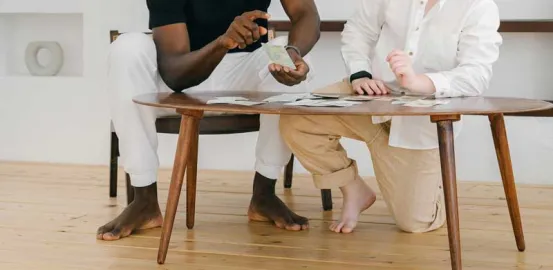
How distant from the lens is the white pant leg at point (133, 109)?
2.45 meters

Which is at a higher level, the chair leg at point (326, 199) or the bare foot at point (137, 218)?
the bare foot at point (137, 218)

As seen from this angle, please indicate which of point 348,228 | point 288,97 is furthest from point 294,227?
point 288,97

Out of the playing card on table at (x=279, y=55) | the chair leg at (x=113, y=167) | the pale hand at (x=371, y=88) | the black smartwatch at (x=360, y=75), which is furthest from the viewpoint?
the chair leg at (x=113, y=167)

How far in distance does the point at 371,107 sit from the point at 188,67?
76 centimetres

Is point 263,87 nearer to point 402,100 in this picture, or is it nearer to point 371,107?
point 402,100

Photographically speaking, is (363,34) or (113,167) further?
(113,167)

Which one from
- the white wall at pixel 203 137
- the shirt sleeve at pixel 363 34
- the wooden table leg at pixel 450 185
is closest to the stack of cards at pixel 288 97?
the shirt sleeve at pixel 363 34

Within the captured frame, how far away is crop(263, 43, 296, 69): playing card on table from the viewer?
2168 mm

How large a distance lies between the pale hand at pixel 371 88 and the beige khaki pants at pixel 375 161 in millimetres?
112

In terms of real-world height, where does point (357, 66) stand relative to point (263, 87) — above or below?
above

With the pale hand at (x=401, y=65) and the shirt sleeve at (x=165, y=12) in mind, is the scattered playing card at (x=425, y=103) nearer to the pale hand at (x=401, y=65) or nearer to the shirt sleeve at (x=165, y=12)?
the pale hand at (x=401, y=65)

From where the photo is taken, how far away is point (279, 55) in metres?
2.19

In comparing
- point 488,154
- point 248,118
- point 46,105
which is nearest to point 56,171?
point 46,105

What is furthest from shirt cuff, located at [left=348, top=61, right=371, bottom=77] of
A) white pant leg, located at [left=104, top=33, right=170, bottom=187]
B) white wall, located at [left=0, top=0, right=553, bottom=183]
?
white wall, located at [left=0, top=0, right=553, bottom=183]
